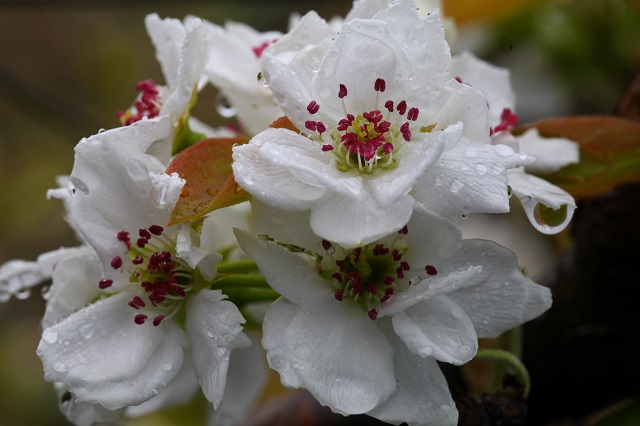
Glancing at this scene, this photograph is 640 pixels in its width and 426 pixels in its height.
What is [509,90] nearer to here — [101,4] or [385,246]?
[385,246]

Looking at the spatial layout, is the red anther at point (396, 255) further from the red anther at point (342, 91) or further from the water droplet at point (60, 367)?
the water droplet at point (60, 367)

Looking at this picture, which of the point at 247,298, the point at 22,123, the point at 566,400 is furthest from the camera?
the point at 22,123

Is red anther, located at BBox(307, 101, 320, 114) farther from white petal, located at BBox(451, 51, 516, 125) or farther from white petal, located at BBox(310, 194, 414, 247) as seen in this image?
white petal, located at BBox(451, 51, 516, 125)

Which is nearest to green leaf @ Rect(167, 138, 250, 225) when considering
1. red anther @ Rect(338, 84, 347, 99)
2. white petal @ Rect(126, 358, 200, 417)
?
red anther @ Rect(338, 84, 347, 99)

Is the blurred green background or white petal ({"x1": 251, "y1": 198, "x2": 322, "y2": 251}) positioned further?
the blurred green background

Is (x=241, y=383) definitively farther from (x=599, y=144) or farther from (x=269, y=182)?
(x=599, y=144)

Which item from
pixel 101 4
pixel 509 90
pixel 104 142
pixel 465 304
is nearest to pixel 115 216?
pixel 104 142
